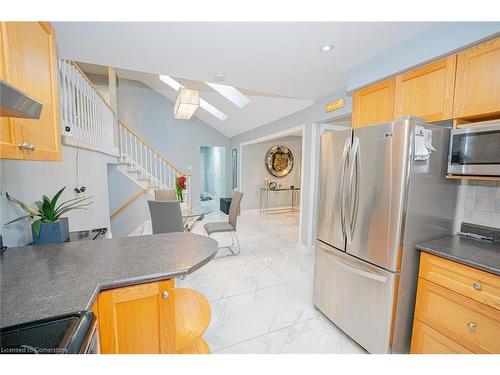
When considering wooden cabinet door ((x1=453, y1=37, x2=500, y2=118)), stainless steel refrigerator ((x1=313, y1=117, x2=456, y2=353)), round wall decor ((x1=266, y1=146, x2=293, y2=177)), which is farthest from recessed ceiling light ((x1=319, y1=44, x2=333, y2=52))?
round wall decor ((x1=266, y1=146, x2=293, y2=177))

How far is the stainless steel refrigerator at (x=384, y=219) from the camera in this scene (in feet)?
4.43

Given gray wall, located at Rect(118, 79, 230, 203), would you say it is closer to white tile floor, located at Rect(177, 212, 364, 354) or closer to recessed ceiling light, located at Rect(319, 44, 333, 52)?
white tile floor, located at Rect(177, 212, 364, 354)

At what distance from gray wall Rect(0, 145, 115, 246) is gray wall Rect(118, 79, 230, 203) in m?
2.97

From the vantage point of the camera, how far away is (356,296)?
1606mm

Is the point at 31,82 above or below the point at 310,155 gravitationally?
above

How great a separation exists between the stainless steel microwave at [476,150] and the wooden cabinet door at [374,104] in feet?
1.62

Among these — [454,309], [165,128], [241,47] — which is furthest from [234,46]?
[165,128]

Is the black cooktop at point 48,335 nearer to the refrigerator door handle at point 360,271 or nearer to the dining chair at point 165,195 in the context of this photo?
the refrigerator door handle at point 360,271

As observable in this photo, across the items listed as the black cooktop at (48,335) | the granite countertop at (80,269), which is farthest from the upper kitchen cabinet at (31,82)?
the black cooktop at (48,335)

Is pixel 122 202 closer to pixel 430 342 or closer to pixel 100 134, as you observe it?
pixel 100 134

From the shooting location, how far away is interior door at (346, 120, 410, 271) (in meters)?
1.34

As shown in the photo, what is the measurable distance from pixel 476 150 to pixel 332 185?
2.93 feet
